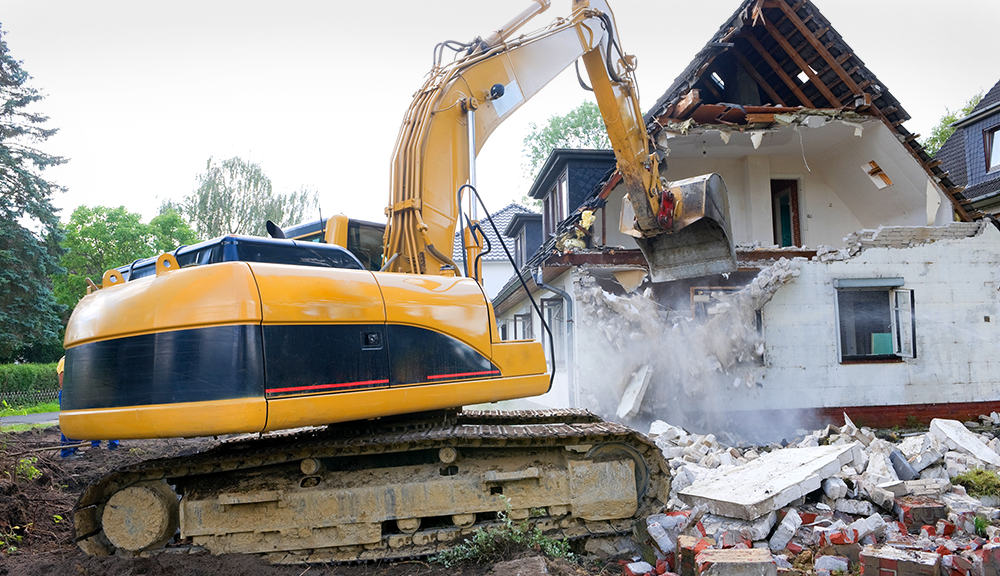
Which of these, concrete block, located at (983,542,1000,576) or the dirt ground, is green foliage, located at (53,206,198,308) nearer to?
the dirt ground

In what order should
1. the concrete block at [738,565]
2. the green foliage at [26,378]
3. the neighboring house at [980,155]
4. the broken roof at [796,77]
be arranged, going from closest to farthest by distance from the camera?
1. the concrete block at [738,565]
2. the broken roof at [796,77]
3. the neighboring house at [980,155]
4. the green foliage at [26,378]

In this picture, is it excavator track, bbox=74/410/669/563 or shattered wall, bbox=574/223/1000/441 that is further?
shattered wall, bbox=574/223/1000/441

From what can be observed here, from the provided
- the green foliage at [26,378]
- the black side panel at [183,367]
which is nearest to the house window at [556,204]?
the black side panel at [183,367]

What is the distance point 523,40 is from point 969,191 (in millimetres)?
17275

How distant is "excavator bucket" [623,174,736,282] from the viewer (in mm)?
6168

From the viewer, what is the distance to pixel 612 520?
4.77m

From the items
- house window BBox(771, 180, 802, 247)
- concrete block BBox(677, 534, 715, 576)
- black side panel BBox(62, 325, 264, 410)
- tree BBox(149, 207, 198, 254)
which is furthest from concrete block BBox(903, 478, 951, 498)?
tree BBox(149, 207, 198, 254)

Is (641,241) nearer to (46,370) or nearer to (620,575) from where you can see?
(620,575)

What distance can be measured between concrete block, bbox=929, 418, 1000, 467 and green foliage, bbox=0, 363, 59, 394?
23.0 meters

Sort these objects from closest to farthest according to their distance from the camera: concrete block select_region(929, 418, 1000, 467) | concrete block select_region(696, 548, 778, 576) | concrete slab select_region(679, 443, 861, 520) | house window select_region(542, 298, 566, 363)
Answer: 1. concrete block select_region(696, 548, 778, 576)
2. concrete slab select_region(679, 443, 861, 520)
3. concrete block select_region(929, 418, 1000, 467)
4. house window select_region(542, 298, 566, 363)

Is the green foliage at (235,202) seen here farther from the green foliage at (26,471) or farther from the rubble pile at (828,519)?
the rubble pile at (828,519)

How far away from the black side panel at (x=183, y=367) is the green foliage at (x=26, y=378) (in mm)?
20058

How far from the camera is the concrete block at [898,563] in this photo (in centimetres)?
409

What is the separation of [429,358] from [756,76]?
32.2 ft
